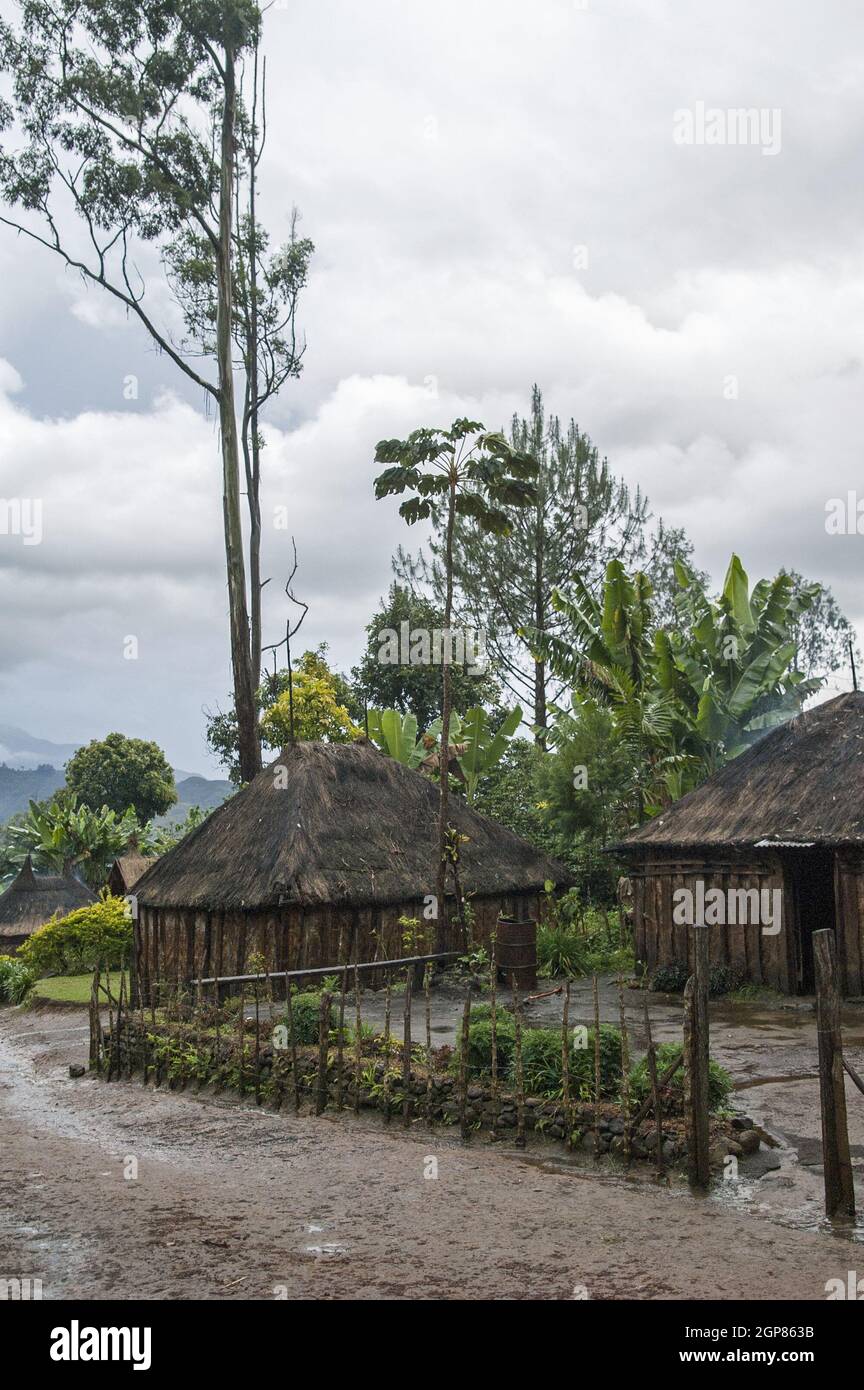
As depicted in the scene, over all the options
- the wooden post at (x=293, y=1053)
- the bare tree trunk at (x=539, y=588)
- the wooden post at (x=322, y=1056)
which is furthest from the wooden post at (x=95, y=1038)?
the bare tree trunk at (x=539, y=588)

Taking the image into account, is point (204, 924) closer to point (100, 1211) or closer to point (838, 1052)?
point (100, 1211)

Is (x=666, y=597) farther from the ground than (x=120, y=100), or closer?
closer

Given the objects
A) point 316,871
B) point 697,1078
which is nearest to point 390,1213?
point 697,1078

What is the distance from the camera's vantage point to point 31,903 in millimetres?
32969

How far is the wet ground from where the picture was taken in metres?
6.30

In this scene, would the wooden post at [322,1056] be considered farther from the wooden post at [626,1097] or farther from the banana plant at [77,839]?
the banana plant at [77,839]

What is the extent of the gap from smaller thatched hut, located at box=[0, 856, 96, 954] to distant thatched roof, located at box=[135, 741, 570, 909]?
44.6 feet

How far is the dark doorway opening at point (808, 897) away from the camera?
16.8 metres

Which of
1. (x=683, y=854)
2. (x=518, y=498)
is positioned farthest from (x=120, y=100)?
(x=683, y=854)

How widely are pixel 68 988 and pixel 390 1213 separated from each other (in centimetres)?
1852

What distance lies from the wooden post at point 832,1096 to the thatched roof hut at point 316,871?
31.7ft

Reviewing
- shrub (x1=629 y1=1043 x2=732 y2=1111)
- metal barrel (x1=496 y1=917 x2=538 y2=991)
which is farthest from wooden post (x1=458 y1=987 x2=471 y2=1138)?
metal barrel (x1=496 y1=917 x2=538 y2=991)

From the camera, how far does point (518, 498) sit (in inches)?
676
